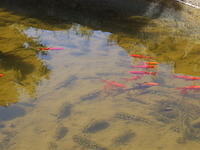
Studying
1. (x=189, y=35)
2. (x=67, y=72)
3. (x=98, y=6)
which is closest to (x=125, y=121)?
(x=67, y=72)

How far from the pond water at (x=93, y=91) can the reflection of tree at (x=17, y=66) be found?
14 millimetres

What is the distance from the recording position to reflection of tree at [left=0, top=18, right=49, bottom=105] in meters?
4.27

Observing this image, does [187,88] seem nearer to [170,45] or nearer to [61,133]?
[170,45]

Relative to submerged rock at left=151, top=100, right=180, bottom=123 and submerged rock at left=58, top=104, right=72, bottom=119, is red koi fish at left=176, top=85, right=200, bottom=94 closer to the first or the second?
submerged rock at left=151, top=100, right=180, bottom=123

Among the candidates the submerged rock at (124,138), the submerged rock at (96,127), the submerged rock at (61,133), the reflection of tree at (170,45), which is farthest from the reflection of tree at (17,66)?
the reflection of tree at (170,45)

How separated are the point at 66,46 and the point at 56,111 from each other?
225 cm

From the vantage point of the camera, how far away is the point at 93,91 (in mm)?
4422

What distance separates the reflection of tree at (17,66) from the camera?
4270mm

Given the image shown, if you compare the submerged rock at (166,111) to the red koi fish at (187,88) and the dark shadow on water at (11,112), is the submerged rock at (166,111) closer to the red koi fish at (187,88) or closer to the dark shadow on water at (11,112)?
the red koi fish at (187,88)

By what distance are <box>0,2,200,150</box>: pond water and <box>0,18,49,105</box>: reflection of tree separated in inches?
0.5

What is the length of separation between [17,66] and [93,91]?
53.5 inches

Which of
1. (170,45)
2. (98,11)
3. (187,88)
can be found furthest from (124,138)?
(98,11)

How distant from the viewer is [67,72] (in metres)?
4.91

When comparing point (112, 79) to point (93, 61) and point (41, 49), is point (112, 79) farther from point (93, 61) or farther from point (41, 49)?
point (41, 49)
